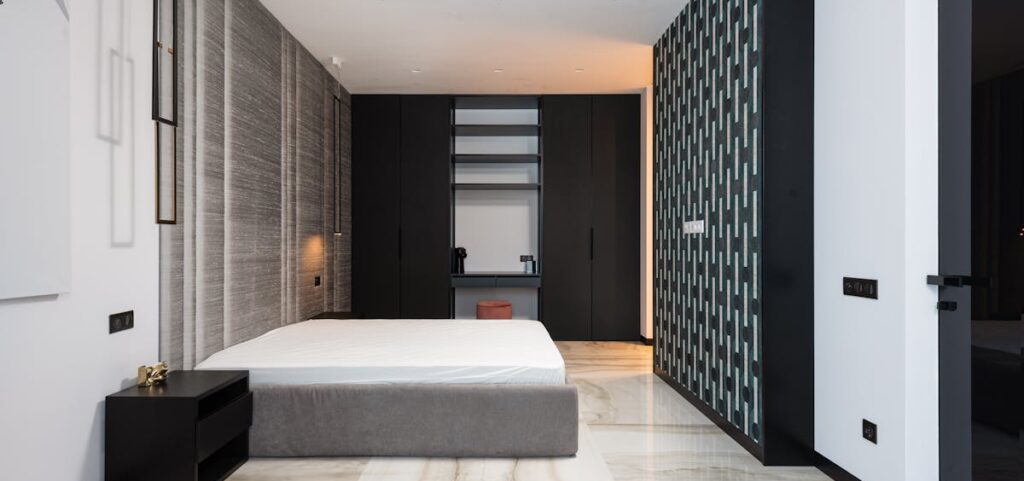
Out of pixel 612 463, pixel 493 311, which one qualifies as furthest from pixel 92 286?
pixel 493 311

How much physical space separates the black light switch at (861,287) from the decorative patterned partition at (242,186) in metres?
3.11

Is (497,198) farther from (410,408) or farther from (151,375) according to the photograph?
(151,375)

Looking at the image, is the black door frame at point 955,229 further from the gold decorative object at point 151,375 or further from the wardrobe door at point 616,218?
the wardrobe door at point 616,218

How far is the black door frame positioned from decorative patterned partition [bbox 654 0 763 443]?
777mm

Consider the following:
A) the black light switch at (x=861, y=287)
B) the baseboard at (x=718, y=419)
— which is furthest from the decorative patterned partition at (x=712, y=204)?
the black light switch at (x=861, y=287)

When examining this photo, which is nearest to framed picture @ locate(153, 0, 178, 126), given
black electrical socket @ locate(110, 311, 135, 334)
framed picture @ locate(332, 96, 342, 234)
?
black electrical socket @ locate(110, 311, 135, 334)

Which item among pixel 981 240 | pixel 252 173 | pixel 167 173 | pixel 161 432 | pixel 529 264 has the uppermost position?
pixel 252 173

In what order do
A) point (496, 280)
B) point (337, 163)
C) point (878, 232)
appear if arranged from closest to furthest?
1. point (878, 232)
2. point (337, 163)
3. point (496, 280)

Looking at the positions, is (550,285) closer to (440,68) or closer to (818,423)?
(440,68)

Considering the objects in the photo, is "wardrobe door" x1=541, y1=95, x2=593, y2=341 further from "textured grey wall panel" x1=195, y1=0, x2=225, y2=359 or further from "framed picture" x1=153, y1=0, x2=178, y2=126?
"framed picture" x1=153, y1=0, x2=178, y2=126

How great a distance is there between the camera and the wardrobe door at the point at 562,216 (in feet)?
20.5

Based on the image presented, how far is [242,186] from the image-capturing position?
3525 millimetres

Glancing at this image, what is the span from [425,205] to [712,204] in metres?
3.47

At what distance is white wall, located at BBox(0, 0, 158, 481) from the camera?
1970mm
